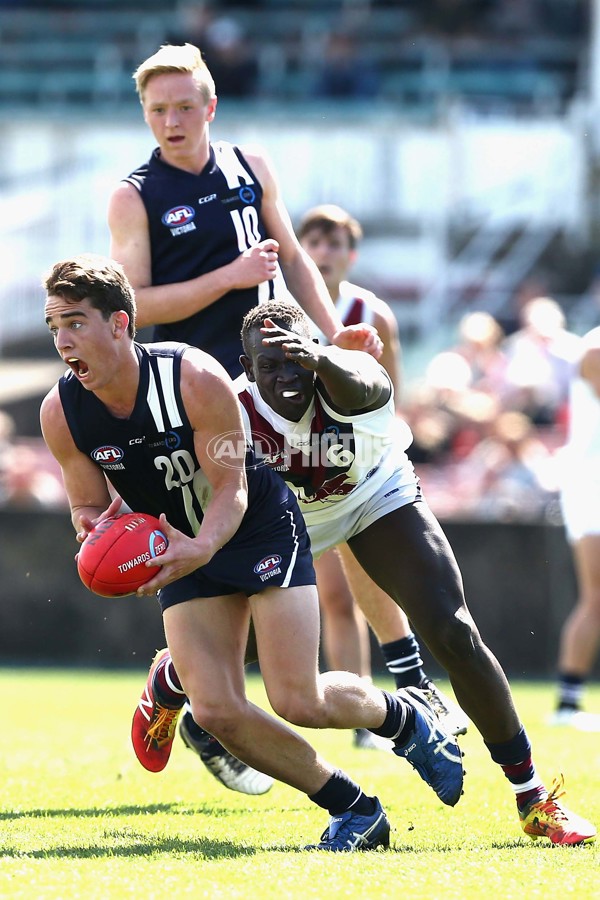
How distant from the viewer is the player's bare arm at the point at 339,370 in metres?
4.54

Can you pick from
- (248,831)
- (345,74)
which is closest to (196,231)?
(248,831)

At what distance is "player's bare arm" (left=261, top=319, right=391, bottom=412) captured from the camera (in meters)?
4.54

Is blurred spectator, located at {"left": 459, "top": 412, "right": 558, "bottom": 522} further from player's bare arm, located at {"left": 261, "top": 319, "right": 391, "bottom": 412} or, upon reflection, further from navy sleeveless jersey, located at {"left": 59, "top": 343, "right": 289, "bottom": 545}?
navy sleeveless jersey, located at {"left": 59, "top": 343, "right": 289, "bottom": 545}

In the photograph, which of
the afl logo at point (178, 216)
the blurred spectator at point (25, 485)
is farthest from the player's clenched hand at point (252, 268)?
the blurred spectator at point (25, 485)

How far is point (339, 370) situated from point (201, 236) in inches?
53.5

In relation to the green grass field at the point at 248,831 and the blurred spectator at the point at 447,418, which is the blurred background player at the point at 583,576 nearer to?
the green grass field at the point at 248,831

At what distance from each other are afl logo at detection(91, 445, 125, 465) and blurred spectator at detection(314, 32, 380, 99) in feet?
47.5

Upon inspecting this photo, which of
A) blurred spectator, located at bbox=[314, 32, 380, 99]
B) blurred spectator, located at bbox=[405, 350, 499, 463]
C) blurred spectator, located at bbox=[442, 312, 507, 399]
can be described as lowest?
blurred spectator, located at bbox=[405, 350, 499, 463]

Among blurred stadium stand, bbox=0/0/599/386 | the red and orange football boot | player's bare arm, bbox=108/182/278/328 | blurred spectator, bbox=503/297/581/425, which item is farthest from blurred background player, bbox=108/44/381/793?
blurred stadium stand, bbox=0/0/599/386

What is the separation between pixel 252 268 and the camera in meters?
5.59

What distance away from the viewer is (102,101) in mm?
18844

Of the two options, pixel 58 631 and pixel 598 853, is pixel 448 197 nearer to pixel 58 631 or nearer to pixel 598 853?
pixel 58 631

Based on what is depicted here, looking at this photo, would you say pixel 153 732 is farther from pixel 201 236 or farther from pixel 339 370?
pixel 201 236

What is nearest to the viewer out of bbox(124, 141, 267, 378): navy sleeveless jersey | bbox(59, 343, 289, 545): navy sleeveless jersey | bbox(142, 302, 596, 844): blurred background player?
bbox(59, 343, 289, 545): navy sleeveless jersey
